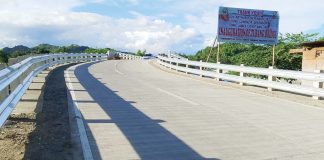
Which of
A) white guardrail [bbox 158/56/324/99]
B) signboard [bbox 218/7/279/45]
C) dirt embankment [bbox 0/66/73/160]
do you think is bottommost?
dirt embankment [bbox 0/66/73/160]

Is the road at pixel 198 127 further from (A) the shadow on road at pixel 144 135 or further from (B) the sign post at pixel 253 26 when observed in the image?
(B) the sign post at pixel 253 26

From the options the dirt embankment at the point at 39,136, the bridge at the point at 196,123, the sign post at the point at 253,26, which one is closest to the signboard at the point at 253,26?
the sign post at the point at 253,26

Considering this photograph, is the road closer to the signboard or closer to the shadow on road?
the shadow on road

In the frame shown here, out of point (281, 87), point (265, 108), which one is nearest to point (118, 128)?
point (265, 108)

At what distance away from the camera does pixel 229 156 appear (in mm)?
6754

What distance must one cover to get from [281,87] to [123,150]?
32.4ft

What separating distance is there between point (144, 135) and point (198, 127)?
4.47ft

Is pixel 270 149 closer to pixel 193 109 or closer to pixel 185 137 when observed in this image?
pixel 185 137

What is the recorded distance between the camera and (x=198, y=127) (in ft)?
29.2

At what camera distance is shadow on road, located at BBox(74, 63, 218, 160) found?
6836 millimetres

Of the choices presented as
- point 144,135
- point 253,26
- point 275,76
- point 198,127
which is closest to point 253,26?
point 253,26

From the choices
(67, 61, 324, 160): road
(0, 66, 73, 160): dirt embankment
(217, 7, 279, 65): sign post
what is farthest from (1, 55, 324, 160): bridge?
(217, 7, 279, 65): sign post

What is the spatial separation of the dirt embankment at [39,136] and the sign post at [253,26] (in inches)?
658

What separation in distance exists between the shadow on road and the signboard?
15.3 metres
